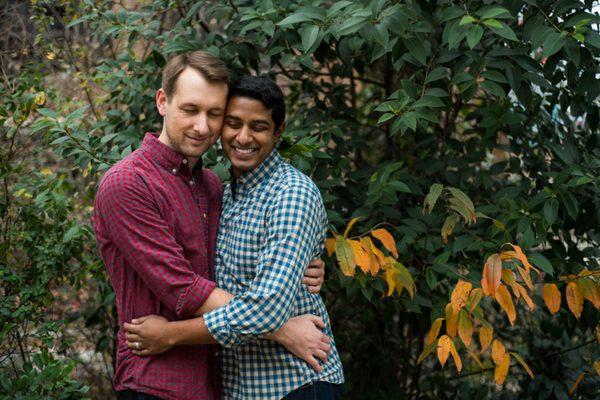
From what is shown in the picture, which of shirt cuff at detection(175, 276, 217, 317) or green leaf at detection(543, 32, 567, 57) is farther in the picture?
green leaf at detection(543, 32, 567, 57)

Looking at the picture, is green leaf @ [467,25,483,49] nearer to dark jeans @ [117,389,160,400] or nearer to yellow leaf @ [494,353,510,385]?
yellow leaf @ [494,353,510,385]

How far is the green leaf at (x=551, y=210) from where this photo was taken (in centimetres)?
295

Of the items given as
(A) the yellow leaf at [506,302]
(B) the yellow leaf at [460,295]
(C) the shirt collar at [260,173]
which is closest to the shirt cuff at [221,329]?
(C) the shirt collar at [260,173]

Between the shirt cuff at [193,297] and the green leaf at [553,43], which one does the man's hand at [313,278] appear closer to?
the shirt cuff at [193,297]

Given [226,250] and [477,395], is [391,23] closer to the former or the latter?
[226,250]

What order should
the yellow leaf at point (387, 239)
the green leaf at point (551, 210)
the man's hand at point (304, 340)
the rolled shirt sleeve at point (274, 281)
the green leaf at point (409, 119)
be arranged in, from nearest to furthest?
the rolled shirt sleeve at point (274, 281), the man's hand at point (304, 340), the green leaf at point (409, 119), the yellow leaf at point (387, 239), the green leaf at point (551, 210)

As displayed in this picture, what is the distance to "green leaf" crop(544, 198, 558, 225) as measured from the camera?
2953 mm

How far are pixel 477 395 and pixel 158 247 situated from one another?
258 centimetres

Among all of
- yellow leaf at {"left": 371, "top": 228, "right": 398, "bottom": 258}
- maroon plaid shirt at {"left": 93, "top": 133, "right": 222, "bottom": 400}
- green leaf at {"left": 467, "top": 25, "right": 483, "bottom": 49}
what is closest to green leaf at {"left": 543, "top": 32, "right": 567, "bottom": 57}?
green leaf at {"left": 467, "top": 25, "right": 483, "bottom": 49}

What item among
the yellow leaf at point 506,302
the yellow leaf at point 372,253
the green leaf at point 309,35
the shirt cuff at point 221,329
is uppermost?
the green leaf at point 309,35

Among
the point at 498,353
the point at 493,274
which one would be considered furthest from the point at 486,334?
the point at 493,274

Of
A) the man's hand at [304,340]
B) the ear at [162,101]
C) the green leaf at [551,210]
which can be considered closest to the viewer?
the man's hand at [304,340]

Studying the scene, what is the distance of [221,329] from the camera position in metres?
2.29

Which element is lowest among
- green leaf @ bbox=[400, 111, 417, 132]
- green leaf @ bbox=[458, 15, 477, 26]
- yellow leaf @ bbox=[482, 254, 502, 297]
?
yellow leaf @ bbox=[482, 254, 502, 297]
